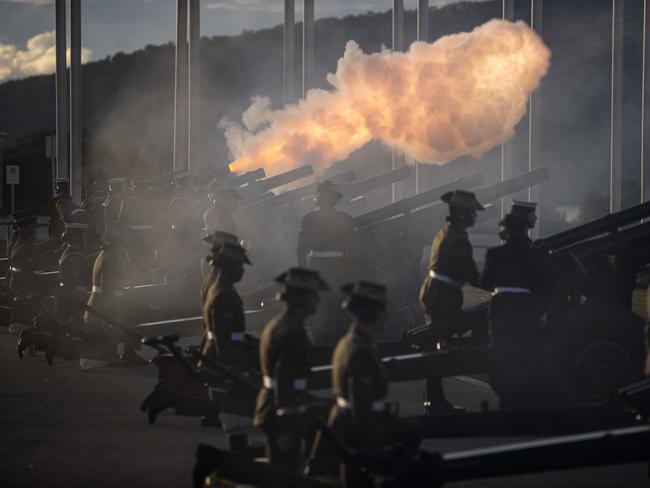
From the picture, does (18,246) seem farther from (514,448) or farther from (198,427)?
(514,448)

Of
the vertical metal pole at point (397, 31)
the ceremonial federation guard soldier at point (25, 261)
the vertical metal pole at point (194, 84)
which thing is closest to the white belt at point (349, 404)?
the ceremonial federation guard soldier at point (25, 261)

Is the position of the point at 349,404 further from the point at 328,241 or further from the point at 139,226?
the point at 139,226

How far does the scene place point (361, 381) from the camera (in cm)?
838

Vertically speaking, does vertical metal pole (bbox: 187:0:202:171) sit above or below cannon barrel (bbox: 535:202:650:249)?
above

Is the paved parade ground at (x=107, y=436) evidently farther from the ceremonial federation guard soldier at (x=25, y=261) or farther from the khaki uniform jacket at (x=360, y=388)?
the ceremonial federation guard soldier at (x=25, y=261)

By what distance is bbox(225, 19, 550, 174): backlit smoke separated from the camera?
20672 mm

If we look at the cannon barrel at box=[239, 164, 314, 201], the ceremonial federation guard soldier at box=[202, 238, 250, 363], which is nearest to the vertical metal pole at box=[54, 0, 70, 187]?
the cannon barrel at box=[239, 164, 314, 201]

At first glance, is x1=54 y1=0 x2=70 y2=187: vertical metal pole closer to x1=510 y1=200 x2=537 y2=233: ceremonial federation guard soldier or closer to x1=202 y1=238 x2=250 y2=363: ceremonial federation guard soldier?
x1=510 y1=200 x2=537 y2=233: ceremonial federation guard soldier

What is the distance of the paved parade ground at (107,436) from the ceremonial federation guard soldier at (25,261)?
392 cm

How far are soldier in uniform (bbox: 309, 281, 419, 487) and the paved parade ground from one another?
1931 mm

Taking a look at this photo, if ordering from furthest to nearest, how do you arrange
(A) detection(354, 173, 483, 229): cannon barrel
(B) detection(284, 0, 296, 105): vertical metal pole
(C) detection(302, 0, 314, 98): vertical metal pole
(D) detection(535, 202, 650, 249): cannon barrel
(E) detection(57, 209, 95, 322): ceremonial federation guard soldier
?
(B) detection(284, 0, 296, 105): vertical metal pole → (C) detection(302, 0, 314, 98): vertical metal pole → (A) detection(354, 173, 483, 229): cannon barrel → (E) detection(57, 209, 95, 322): ceremonial federation guard soldier → (D) detection(535, 202, 650, 249): cannon barrel

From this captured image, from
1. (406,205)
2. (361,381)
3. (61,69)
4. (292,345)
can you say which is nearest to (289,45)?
(61,69)

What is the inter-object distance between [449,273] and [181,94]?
23.2m

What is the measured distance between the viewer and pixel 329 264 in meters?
16.2
